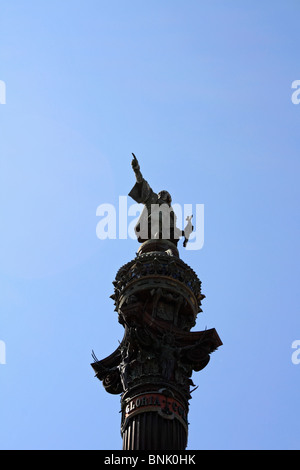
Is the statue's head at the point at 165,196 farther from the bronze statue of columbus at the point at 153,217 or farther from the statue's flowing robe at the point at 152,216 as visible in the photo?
the statue's flowing robe at the point at 152,216

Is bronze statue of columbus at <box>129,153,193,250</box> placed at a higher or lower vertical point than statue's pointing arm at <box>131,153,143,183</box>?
lower

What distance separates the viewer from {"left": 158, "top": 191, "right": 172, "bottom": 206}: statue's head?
39469 mm

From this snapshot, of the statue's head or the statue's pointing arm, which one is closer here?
the statue's pointing arm

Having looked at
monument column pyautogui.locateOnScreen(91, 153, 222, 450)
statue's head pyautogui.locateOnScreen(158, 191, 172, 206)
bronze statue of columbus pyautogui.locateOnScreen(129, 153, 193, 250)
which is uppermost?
statue's head pyautogui.locateOnScreen(158, 191, 172, 206)

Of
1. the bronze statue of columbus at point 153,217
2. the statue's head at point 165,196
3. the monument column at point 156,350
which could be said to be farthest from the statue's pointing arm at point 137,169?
the monument column at point 156,350

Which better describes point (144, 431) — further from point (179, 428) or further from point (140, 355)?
point (140, 355)

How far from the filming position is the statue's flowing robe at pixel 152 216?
1494 inches

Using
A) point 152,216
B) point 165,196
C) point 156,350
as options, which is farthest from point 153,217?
point 156,350

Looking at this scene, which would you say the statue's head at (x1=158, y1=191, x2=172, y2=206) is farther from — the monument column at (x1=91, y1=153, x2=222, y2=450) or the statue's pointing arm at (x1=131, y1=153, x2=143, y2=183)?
the monument column at (x1=91, y1=153, x2=222, y2=450)

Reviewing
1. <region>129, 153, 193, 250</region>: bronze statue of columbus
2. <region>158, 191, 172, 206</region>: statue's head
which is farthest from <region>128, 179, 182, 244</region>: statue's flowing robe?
<region>158, 191, 172, 206</region>: statue's head

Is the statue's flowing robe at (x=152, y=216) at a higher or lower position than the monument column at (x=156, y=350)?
higher

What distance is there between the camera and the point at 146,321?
31.0m
